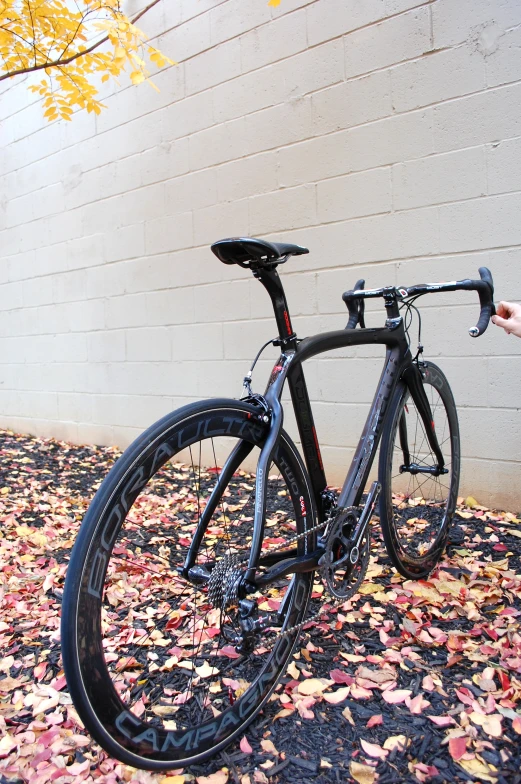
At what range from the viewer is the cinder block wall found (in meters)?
2.86

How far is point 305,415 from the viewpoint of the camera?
5.85 feet

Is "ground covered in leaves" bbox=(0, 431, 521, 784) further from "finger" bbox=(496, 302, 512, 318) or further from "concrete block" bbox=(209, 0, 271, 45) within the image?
"concrete block" bbox=(209, 0, 271, 45)

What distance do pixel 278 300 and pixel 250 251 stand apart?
0.19m

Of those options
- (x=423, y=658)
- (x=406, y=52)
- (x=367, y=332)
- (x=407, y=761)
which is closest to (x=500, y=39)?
(x=406, y=52)

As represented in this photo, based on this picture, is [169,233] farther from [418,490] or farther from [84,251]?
[418,490]

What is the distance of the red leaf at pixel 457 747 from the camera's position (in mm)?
1435

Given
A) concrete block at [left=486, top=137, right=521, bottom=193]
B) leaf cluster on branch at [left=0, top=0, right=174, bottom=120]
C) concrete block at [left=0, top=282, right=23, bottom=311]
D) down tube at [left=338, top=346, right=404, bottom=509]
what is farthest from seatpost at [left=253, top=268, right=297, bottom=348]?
concrete block at [left=0, top=282, right=23, bottom=311]

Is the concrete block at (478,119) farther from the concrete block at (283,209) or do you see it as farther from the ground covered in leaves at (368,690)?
the ground covered in leaves at (368,690)

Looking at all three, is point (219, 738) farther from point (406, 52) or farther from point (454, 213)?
point (406, 52)

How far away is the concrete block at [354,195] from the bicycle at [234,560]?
1.15 m

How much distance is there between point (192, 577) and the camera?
4.63ft

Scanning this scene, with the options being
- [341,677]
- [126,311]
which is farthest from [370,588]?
[126,311]

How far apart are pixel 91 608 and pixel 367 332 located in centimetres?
123

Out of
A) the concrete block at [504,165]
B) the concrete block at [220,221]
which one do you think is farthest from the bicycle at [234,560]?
the concrete block at [220,221]
